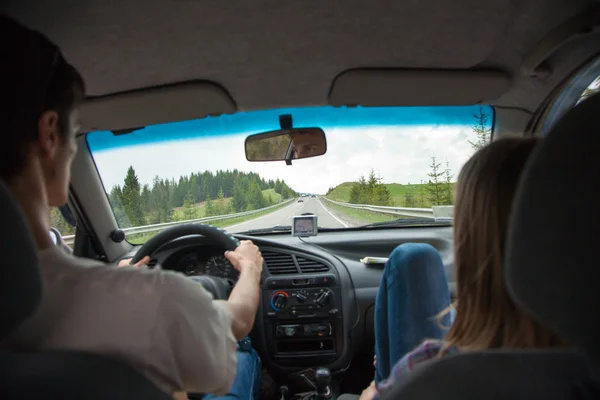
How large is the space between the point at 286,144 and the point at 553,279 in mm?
2861

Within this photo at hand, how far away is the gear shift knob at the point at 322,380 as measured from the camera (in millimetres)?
3625

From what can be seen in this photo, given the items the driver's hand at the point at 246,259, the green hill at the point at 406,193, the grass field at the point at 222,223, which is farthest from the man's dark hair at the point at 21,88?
the green hill at the point at 406,193

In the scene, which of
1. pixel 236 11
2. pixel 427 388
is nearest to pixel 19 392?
pixel 427 388

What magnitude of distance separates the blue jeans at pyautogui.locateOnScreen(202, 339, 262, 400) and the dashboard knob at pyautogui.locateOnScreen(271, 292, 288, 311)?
0.49 m

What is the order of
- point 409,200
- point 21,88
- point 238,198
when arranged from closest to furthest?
1. point 21,88
2. point 409,200
3. point 238,198

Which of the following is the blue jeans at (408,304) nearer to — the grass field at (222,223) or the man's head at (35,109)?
the grass field at (222,223)

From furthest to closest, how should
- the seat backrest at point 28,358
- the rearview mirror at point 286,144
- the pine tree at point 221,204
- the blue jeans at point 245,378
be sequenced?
the pine tree at point 221,204
the rearview mirror at point 286,144
the blue jeans at point 245,378
the seat backrest at point 28,358

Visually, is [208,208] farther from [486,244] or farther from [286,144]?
[486,244]

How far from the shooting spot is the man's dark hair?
1.01 m

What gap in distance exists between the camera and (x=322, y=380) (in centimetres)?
362

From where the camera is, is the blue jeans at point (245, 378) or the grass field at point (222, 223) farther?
the grass field at point (222, 223)

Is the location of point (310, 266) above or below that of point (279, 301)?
above

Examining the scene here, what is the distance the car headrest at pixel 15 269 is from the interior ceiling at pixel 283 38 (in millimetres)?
1674

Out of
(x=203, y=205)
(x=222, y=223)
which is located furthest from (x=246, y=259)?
(x=203, y=205)
